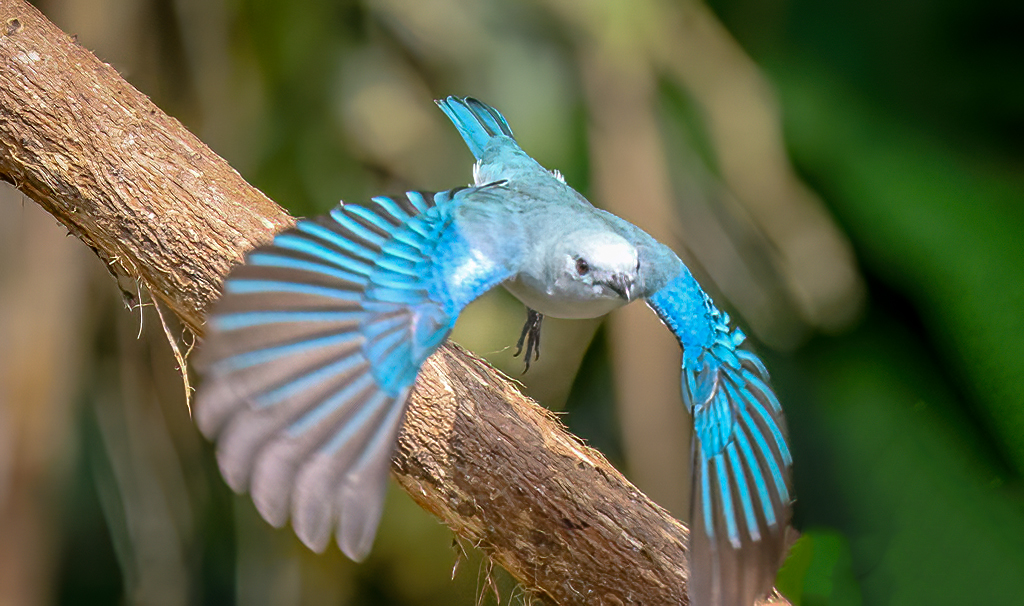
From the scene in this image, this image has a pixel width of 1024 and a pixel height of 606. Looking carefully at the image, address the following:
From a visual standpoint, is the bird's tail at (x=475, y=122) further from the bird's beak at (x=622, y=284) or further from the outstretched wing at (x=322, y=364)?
the outstretched wing at (x=322, y=364)

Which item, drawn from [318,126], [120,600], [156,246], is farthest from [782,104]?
[120,600]

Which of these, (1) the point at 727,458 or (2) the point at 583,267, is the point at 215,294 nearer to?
(2) the point at 583,267

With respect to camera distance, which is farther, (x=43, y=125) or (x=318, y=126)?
(x=318, y=126)

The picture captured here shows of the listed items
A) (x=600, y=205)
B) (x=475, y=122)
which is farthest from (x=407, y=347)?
(x=600, y=205)

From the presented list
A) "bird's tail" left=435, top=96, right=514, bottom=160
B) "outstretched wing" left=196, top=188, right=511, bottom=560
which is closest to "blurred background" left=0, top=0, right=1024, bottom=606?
"bird's tail" left=435, top=96, right=514, bottom=160

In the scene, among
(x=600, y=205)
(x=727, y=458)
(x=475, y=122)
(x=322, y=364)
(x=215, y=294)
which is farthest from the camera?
(x=600, y=205)

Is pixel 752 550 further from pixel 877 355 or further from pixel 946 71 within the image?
pixel 946 71

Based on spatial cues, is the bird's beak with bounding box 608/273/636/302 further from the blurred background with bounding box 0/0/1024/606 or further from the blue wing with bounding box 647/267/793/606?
the blurred background with bounding box 0/0/1024/606
